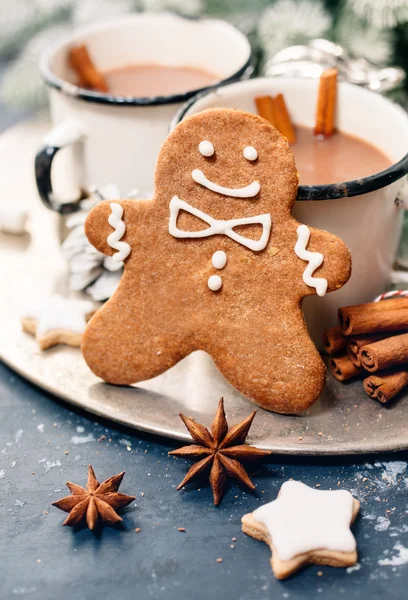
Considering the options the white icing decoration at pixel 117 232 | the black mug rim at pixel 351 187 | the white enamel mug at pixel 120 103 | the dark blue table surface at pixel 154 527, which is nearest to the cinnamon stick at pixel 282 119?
the white enamel mug at pixel 120 103

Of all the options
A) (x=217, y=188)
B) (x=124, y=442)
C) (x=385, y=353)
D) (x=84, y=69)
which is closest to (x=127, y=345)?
(x=124, y=442)

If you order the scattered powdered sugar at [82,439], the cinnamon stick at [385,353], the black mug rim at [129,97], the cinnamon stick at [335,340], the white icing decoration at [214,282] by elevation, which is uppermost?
the black mug rim at [129,97]

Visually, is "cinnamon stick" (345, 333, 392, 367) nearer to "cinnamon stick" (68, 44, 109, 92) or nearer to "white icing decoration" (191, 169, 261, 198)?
"white icing decoration" (191, 169, 261, 198)

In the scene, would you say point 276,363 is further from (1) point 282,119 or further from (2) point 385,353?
(1) point 282,119

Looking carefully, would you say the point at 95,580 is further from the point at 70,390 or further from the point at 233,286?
the point at 233,286

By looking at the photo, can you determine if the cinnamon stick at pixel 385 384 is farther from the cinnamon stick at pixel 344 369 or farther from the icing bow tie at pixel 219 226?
the icing bow tie at pixel 219 226
